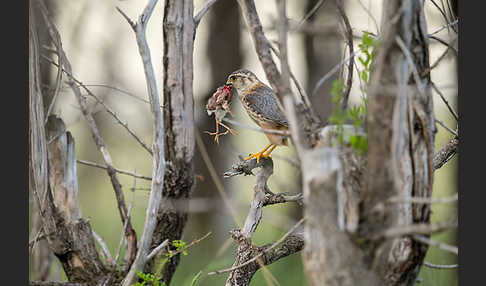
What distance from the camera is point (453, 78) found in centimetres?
141

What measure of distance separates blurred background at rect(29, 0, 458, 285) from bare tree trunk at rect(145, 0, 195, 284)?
0.9 inches

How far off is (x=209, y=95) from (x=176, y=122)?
0.38 ft

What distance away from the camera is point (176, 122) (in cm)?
151

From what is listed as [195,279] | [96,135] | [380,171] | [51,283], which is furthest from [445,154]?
[51,283]

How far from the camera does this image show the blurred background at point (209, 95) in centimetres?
133

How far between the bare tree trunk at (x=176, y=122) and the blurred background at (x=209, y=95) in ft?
0.07

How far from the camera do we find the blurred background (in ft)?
4.36

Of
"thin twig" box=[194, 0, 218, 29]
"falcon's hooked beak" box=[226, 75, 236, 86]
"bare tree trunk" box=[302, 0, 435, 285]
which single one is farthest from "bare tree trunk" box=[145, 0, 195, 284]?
"bare tree trunk" box=[302, 0, 435, 285]

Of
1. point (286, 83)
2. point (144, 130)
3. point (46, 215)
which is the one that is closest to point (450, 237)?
point (286, 83)

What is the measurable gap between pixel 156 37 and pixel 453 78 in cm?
76

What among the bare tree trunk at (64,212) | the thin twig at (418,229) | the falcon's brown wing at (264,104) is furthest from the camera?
the bare tree trunk at (64,212)

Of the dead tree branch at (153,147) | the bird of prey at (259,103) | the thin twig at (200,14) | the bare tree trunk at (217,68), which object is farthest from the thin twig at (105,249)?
the thin twig at (200,14)

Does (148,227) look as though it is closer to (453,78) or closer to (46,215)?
(46,215)

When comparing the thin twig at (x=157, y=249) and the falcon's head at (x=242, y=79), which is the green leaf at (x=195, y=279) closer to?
the thin twig at (x=157, y=249)
